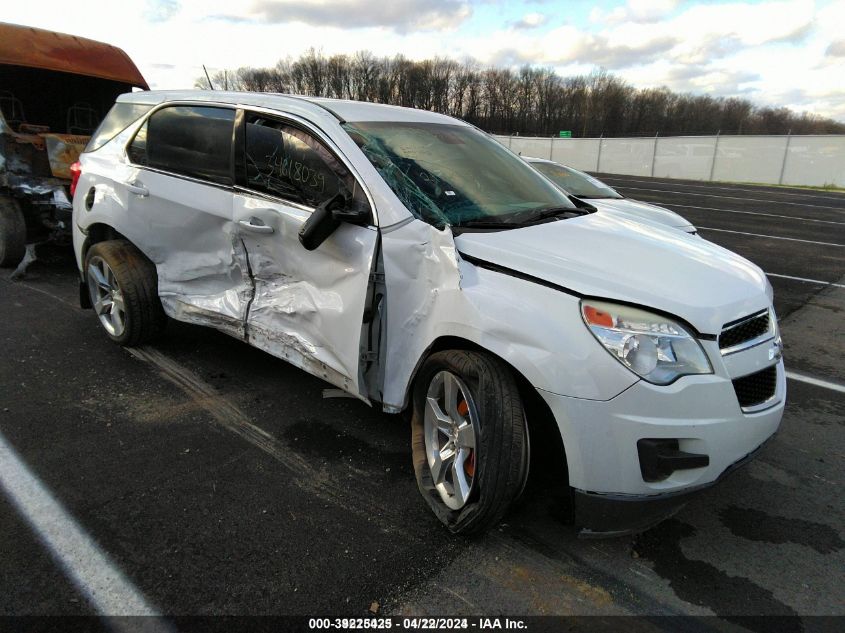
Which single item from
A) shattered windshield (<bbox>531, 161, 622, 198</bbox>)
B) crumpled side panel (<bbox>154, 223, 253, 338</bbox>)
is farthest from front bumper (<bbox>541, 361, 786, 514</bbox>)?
shattered windshield (<bbox>531, 161, 622, 198</bbox>)

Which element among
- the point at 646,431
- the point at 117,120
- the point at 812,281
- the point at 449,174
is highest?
the point at 117,120

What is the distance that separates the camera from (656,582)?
2.27 m

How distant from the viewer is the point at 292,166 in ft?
10.3

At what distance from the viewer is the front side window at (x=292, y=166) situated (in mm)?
2936

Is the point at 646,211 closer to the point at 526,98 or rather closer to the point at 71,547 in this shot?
the point at 71,547

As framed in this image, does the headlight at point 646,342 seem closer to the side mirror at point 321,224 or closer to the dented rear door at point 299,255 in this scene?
the dented rear door at point 299,255

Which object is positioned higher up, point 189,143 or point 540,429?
point 189,143

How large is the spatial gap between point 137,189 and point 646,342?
354cm

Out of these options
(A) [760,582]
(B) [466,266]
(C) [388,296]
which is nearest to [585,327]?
(B) [466,266]

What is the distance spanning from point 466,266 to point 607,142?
34570mm

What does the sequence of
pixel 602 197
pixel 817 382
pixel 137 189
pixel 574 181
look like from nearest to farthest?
pixel 137 189 → pixel 817 382 → pixel 602 197 → pixel 574 181

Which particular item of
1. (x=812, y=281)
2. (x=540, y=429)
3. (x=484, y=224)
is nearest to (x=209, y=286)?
(x=484, y=224)

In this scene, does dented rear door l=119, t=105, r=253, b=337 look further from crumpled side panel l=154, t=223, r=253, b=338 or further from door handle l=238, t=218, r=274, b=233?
door handle l=238, t=218, r=274, b=233

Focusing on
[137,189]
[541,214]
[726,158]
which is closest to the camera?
[541,214]
